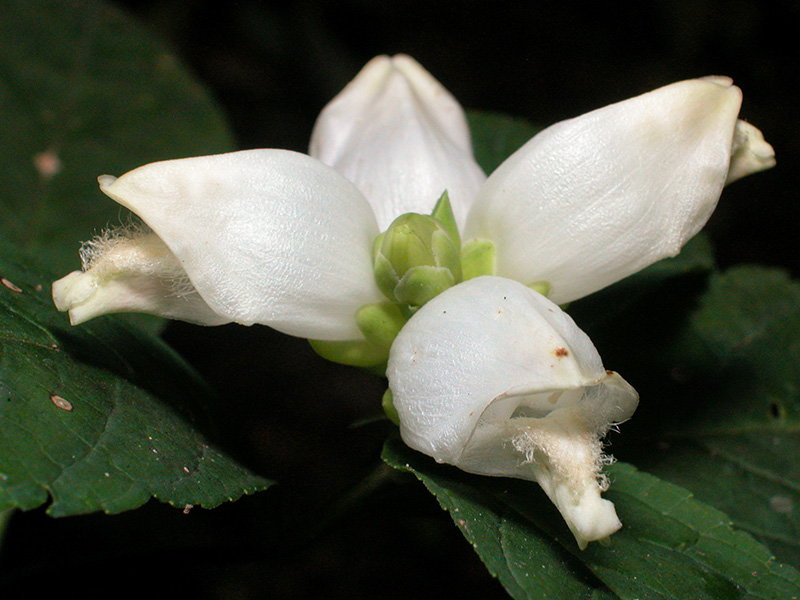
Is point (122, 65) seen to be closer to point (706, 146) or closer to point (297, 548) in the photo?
point (297, 548)

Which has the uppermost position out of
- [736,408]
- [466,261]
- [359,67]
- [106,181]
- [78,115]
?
[106,181]

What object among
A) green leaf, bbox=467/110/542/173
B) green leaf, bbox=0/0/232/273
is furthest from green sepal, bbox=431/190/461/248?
green leaf, bbox=0/0/232/273

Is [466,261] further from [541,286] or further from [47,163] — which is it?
[47,163]

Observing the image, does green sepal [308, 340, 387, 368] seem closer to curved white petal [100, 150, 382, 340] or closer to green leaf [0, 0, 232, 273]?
curved white petal [100, 150, 382, 340]

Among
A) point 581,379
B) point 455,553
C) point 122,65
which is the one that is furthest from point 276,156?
point 122,65

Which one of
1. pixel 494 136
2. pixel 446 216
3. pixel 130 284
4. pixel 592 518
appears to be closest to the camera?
pixel 592 518

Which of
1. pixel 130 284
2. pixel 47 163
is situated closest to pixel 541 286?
pixel 130 284
